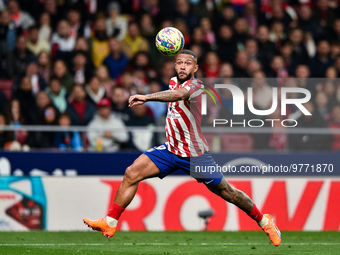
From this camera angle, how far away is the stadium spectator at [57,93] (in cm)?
1073

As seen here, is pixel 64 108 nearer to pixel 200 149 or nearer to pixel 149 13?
pixel 149 13

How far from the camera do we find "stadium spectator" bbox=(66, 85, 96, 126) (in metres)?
10.4

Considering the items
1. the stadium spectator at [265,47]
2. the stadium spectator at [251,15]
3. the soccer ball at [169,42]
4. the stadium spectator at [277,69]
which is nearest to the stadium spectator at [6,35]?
the stadium spectator at [251,15]

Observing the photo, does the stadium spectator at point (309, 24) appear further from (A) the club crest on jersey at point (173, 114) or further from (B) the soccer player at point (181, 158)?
(A) the club crest on jersey at point (173, 114)

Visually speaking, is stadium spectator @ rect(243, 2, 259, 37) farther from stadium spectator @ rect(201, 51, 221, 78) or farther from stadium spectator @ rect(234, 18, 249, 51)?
stadium spectator @ rect(201, 51, 221, 78)

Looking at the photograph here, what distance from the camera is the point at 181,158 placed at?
22.2 feet

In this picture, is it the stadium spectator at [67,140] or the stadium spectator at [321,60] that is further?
the stadium spectator at [321,60]

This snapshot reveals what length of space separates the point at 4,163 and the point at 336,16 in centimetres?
815

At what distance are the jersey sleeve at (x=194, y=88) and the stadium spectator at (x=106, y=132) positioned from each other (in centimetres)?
346

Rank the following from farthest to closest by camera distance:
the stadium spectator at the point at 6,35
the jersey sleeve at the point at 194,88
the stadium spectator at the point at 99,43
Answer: the stadium spectator at the point at 99,43
the stadium spectator at the point at 6,35
the jersey sleeve at the point at 194,88

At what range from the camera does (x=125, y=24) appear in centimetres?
1251

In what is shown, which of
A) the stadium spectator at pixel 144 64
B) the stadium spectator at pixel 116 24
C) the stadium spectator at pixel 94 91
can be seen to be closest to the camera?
the stadium spectator at pixel 94 91

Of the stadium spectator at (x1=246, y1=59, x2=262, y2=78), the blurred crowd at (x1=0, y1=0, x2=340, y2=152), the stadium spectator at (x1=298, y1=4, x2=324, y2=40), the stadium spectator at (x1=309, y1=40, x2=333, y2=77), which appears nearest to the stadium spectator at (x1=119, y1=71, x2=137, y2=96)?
the blurred crowd at (x1=0, y1=0, x2=340, y2=152)

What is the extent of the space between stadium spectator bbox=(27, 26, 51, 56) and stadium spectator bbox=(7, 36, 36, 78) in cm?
19
